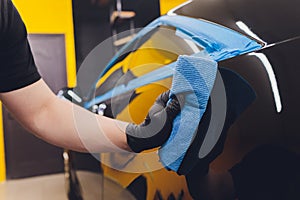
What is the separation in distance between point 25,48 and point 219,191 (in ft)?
2.08

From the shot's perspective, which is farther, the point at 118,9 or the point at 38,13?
the point at 118,9

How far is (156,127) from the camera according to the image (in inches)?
37.4

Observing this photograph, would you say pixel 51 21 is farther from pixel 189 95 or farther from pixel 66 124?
pixel 189 95

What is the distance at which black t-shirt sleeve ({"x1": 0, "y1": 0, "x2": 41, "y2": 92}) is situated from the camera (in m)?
0.89

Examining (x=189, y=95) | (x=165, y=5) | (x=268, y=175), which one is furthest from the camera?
(x=165, y=5)

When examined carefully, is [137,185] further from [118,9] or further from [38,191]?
[118,9]

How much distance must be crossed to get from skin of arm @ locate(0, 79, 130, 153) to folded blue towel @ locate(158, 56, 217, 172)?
8.1 inches

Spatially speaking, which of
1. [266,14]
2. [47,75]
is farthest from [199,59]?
[47,75]

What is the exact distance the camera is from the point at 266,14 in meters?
0.88

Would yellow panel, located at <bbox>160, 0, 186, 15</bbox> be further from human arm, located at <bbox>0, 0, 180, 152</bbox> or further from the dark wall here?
human arm, located at <bbox>0, 0, 180, 152</bbox>

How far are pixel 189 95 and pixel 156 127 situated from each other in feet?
0.50

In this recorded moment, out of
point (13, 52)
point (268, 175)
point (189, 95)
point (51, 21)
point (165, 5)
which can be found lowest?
point (268, 175)

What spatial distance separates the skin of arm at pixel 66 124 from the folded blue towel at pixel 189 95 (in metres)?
0.21

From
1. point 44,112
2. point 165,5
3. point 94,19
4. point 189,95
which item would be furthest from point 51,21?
point 189,95
